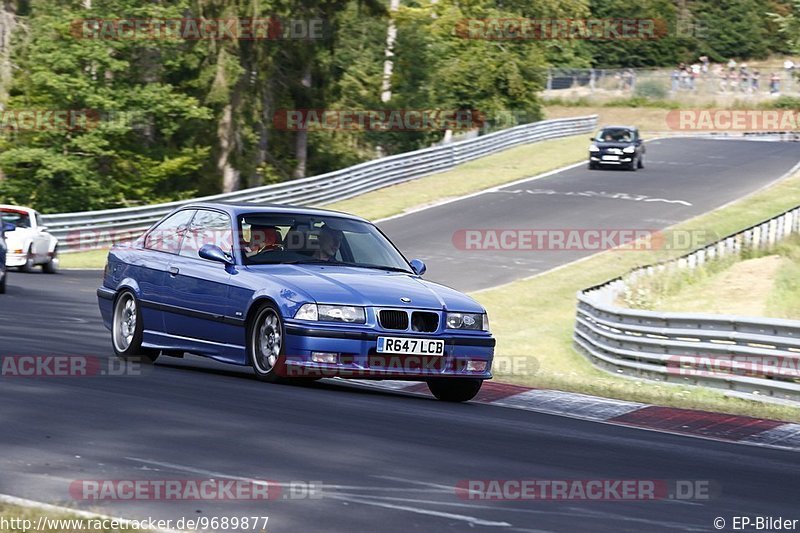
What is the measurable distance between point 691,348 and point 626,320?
180 centimetres

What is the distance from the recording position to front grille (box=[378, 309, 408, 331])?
10.5 metres

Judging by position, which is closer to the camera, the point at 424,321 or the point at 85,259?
the point at 424,321

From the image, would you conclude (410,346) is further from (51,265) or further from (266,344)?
(51,265)

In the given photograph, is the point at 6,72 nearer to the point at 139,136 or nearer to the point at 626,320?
the point at 139,136

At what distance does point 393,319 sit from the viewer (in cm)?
1059

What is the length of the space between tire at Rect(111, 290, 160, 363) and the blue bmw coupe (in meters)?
0.01

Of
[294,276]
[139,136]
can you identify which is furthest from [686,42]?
[294,276]

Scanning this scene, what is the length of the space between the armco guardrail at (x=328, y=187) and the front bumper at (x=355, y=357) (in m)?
23.0

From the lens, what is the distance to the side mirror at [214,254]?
11352mm
